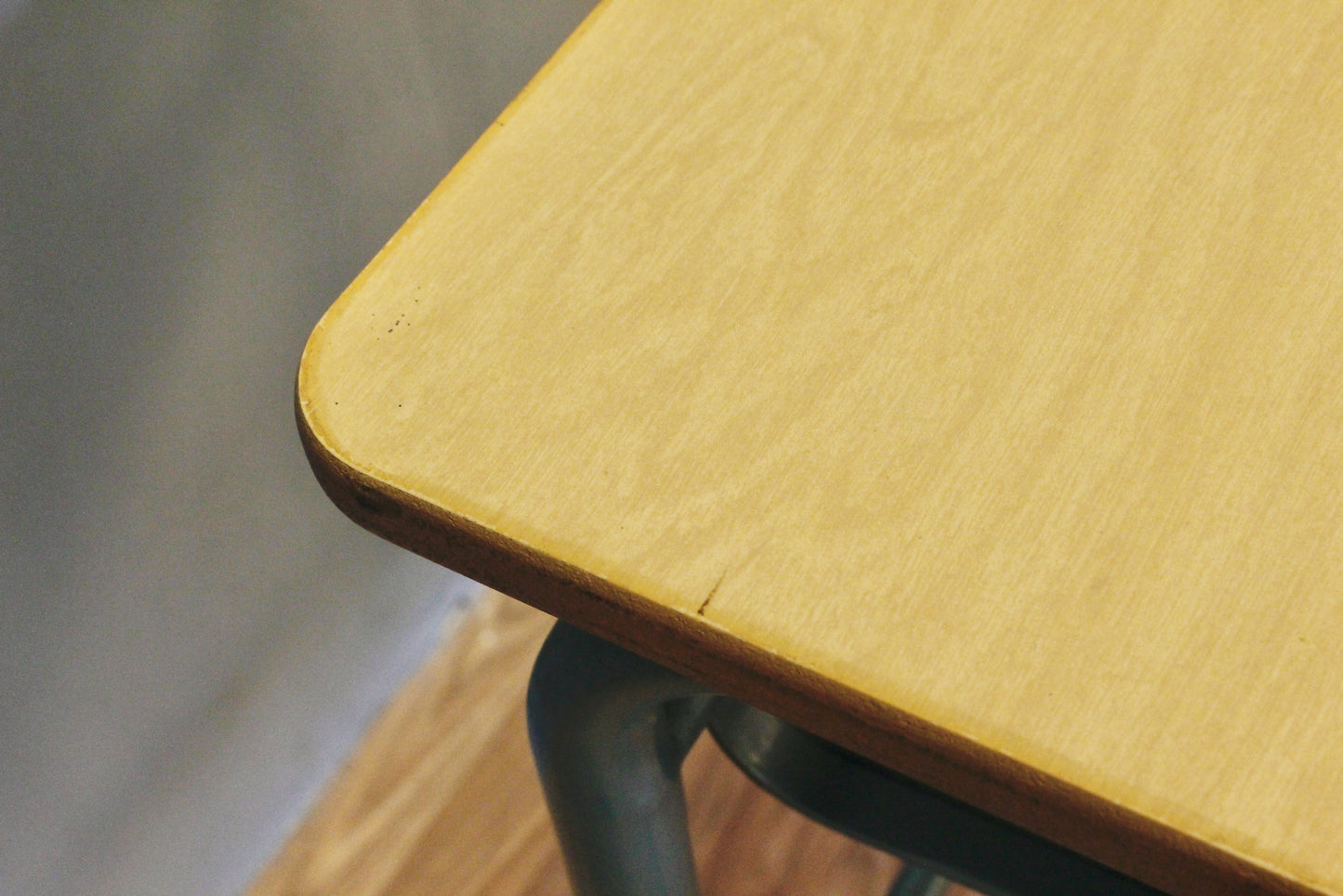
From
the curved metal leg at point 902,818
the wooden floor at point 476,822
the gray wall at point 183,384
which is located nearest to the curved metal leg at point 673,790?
the curved metal leg at point 902,818

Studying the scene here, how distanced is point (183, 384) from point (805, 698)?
50cm

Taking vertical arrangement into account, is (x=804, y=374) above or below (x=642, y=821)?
above

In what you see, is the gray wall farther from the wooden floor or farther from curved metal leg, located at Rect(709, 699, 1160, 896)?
curved metal leg, located at Rect(709, 699, 1160, 896)

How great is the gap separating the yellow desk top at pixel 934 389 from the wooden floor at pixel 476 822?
2.12 ft

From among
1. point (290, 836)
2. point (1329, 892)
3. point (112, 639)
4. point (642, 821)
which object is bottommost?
point (290, 836)

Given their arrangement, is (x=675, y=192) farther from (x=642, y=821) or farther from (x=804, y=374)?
(x=642, y=821)

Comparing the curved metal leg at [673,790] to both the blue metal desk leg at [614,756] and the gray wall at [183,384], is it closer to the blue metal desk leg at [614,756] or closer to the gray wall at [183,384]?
the blue metal desk leg at [614,756]

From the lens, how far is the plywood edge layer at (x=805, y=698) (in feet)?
0.79

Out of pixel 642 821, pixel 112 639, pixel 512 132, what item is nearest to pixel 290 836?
pixel 112 639

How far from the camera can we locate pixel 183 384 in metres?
0.67

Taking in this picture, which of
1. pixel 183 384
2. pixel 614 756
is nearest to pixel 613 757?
pixel 614 756

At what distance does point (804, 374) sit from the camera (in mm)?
295

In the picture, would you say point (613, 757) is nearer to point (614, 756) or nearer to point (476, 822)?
point (614, 756)

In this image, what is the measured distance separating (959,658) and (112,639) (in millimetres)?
573
